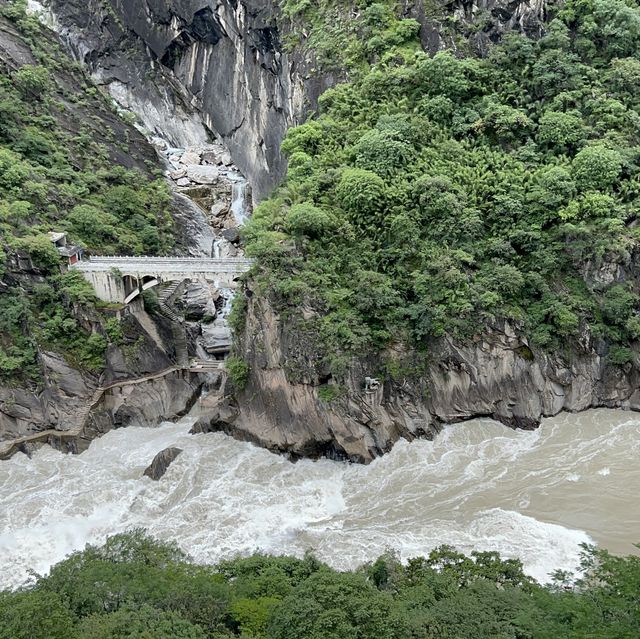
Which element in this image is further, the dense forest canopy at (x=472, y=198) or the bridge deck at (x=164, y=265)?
the bridge deck at (x=164, y=265)

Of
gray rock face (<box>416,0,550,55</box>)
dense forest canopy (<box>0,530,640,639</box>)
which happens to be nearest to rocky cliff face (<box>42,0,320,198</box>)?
gray rock face (<box>416,0,550,55</box>)

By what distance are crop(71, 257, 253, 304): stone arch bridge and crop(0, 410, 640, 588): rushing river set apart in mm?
8274

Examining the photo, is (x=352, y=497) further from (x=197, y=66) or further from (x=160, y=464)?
(x=197, y=66)

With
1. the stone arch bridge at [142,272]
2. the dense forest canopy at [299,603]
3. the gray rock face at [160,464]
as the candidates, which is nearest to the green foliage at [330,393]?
the gray rock face at [160,464]

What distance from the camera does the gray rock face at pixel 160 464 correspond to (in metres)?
32.3

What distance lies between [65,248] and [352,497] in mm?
21046

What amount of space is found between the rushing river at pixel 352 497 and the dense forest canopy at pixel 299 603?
5.47 meters

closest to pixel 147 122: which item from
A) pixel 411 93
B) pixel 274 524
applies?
pixel 411 93

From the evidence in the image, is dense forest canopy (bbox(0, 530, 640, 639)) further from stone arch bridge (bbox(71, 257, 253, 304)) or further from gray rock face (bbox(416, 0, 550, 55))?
gray rock face (bbox(416, 0, 550, 55))

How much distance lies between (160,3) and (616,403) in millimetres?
48927

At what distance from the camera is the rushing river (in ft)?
88.9

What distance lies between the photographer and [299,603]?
17719 millimetres

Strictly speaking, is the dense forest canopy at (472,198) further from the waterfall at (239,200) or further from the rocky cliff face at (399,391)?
the waterfall at (239,200)

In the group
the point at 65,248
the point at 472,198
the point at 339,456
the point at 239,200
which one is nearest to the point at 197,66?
the point at 239,200
